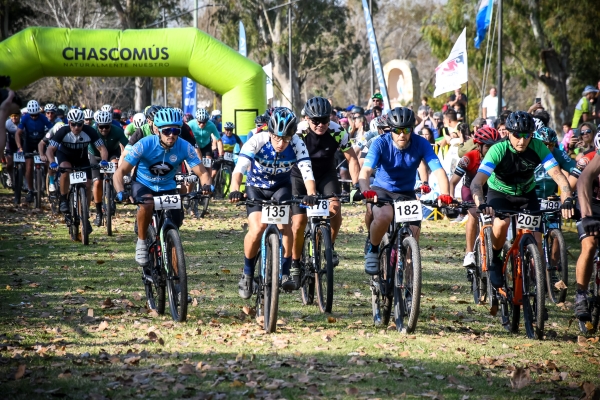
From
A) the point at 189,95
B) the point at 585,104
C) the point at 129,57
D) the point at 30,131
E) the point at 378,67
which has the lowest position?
the point at 30,131

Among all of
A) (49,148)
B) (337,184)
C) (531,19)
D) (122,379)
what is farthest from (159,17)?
(122,379)

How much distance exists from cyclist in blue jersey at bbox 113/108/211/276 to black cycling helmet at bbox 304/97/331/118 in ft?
4.32

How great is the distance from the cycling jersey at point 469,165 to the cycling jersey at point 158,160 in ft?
10.5

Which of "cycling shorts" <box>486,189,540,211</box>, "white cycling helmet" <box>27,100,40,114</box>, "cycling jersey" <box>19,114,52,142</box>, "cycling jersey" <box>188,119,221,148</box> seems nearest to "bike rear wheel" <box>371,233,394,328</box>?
"cycling shorts" <box>486,189,540,211</box>

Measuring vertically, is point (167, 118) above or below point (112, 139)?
below

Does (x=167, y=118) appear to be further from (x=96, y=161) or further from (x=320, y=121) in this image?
(x=96, y=161)

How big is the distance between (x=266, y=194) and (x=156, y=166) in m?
1.22

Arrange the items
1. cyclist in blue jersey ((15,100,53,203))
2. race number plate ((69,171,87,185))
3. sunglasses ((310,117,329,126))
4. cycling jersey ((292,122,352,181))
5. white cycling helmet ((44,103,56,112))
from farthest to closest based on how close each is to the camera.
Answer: white cycling helmet ((44,103,56,112)) < cyclist in blue jersey ((15,100,53,203)) < race number plate ((69,171,87,185)) < cycling jersey ((292,122,352,181)) < sunglasses ((310,117,329,126))

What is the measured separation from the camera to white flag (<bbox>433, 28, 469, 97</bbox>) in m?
22.6

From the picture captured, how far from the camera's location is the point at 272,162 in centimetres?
958

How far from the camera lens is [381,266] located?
9461 millimetres

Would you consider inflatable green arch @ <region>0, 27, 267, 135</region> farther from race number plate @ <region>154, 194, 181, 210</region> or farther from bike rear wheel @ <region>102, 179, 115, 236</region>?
race number plate @ <region>154, 194, 181, 210</region>

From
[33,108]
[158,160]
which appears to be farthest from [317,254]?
[33,108]

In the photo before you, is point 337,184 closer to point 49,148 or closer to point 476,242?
point 476,242
